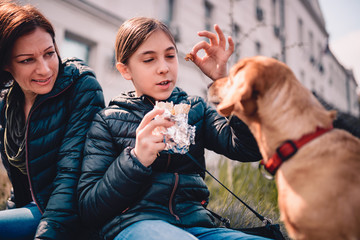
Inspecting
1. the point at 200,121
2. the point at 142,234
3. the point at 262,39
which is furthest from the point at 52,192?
the point at 262,39

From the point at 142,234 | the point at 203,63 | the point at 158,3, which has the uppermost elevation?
the point at 158,3

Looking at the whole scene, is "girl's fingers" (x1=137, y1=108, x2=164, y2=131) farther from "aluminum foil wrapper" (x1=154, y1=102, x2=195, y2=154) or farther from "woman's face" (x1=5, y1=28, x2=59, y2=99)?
"woman's face" (x1=5, y1=28, x2=59, y2=99)

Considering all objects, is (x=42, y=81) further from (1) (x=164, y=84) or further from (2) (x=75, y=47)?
(2) (x=75, y=47)

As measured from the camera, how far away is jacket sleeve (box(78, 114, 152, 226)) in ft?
5.86

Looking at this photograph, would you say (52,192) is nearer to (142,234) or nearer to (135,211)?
(135,211)

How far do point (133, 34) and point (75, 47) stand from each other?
26.7 feet

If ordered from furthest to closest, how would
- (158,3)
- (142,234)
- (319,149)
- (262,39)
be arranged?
(262,39)
(158,3)
(142,234)
(319,149)

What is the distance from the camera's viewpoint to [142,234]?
1614 mm

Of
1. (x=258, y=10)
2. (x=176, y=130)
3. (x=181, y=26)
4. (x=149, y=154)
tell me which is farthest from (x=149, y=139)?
(x=258, y=10)

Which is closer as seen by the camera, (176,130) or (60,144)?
(176,130)

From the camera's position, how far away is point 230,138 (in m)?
2.13

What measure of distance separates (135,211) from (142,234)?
0.24 m

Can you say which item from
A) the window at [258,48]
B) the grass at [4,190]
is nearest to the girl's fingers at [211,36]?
the grass at [4,190]

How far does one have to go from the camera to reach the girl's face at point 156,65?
7.00ft
